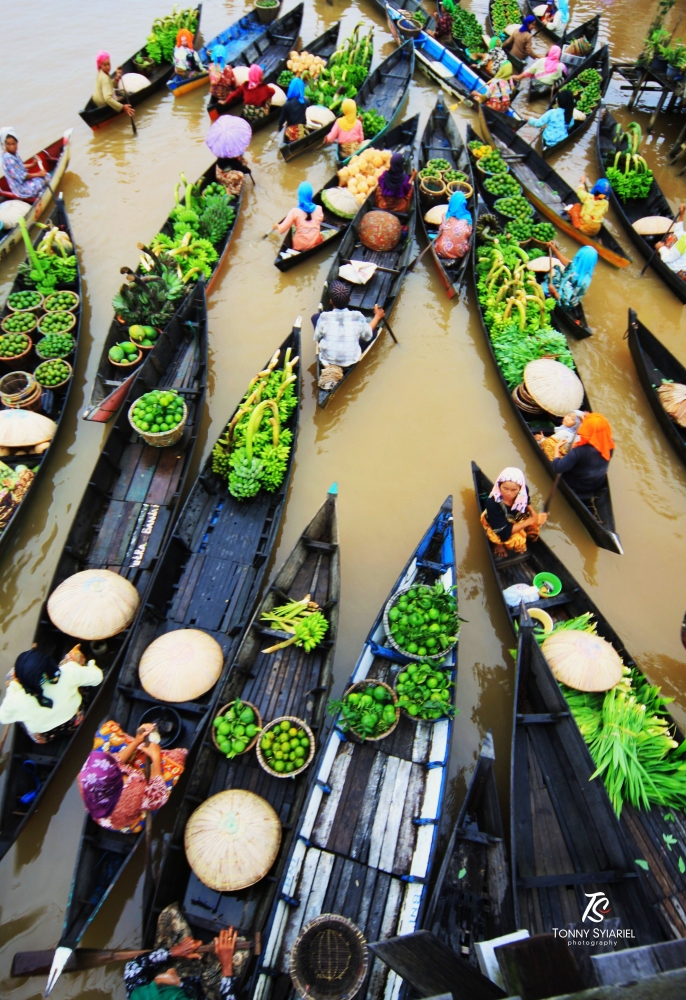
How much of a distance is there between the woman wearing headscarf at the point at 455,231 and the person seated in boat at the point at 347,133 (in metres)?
3.64

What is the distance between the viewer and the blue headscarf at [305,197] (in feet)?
34.9

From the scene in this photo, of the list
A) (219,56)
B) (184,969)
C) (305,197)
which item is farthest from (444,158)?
(184,969)

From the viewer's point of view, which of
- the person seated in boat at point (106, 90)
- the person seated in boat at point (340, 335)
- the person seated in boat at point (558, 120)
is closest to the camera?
the person seated in boat at point (340, 335)

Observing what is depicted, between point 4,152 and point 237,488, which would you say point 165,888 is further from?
point 4,152

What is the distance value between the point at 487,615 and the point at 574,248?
9.57 m

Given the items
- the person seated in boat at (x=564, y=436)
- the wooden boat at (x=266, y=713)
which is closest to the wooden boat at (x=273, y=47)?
the person seated in boat at (x=564, y=436)

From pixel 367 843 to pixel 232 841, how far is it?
4.41ft

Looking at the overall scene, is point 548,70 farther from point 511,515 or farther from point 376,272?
point 511,515

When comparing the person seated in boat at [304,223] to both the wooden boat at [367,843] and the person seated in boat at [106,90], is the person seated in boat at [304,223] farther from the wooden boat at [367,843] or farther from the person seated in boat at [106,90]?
the wooden boat at [367,843]

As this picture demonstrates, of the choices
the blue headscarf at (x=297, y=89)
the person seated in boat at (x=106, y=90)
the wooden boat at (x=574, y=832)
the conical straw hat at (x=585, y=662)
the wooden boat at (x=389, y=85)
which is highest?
the wooden boat at (x=389, y=85)

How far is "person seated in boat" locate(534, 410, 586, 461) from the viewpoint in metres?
8.39

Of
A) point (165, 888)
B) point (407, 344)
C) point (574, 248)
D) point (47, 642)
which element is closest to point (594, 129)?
point (574, 248)

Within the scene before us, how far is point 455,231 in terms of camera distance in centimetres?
1117

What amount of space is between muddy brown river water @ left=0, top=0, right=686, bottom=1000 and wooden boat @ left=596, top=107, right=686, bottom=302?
11.5 inches
